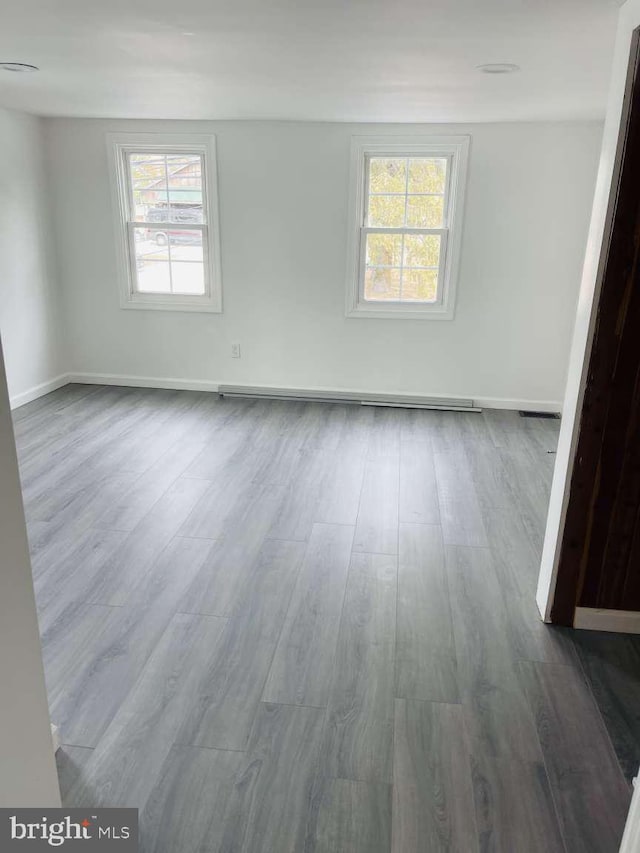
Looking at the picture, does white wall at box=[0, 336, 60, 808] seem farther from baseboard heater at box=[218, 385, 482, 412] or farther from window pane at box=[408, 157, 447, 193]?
window pane at box=[408, 157, 447, 193]

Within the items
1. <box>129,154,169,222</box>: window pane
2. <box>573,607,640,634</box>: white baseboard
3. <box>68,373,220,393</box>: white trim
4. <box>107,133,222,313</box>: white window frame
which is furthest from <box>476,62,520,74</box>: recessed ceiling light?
<box>68,373,220,393</box>: white trim

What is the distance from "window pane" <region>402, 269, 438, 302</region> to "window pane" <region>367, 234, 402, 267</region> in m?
0.14

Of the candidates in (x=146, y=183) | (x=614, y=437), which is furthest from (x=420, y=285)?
(x=614, y=437)

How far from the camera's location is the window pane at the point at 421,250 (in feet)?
17.1

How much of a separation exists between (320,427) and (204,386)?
1.40m

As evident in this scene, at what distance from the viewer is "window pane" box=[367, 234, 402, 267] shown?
5.24m

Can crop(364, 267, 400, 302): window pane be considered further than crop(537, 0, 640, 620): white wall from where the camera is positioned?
Yes

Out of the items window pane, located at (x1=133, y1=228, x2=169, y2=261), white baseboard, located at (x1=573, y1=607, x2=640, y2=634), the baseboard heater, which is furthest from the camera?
window pane, located at (x1=133, y1=228, x2=169, y2=261)

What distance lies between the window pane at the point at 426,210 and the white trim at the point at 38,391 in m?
3.45

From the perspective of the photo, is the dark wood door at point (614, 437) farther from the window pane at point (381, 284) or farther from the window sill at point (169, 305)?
the window sill at point (169, 305)

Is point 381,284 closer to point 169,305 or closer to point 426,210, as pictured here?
point 426,210

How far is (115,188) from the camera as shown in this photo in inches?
211

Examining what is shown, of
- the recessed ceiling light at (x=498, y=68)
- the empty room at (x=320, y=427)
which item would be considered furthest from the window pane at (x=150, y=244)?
the recessed ceiling light at (x=498, y=68)

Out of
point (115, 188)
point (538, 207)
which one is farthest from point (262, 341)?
point (538, 207)
